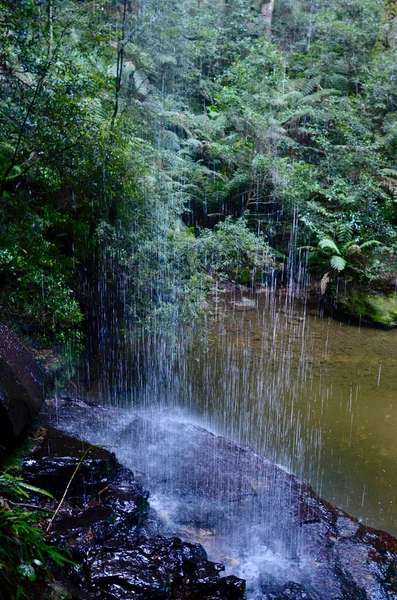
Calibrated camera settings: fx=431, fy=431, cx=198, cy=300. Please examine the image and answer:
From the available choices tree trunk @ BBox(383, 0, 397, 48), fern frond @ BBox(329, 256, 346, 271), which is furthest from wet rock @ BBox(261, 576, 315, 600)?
tree trunk @ BBox(383, 0, 397, 48)

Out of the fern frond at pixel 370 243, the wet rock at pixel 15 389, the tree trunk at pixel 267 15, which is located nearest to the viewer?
the wet rock at pixel 15 389

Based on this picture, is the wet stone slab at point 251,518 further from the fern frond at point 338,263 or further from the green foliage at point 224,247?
the fern frond at point 338,263

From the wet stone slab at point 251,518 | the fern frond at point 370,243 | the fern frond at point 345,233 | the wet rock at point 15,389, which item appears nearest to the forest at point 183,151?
the fern frond at point 345,233

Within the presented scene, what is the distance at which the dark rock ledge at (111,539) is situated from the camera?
9.08 ft

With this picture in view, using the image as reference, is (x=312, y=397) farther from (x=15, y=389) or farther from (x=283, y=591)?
(x=15, y=389)

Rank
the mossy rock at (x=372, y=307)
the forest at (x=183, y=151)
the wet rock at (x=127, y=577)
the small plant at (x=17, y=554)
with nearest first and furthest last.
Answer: the small plant at (x=17, y=554), the wet rock at (x=127, y=577), the forest at (x=183, y=151), the mossy rock at (x=372, y=307)

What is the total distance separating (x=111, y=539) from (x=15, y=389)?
1.39 meters

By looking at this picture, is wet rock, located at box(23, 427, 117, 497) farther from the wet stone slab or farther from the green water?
the green water

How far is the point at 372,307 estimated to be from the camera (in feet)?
37.2

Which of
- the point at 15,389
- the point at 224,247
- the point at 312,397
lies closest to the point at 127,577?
the point at 15,389

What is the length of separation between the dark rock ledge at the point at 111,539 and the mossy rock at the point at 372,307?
868 cm

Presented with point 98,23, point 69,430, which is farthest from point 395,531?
point 98,23

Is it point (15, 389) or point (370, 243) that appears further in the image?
point (370, 243)

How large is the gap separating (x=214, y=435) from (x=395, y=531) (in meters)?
2.40
